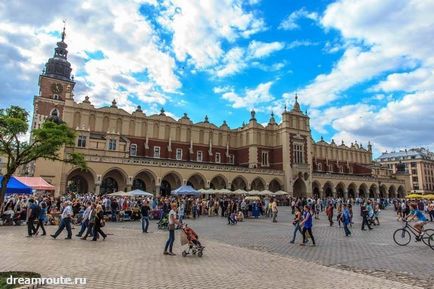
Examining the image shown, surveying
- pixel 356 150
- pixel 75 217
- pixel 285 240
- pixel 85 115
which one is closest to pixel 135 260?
pixel 285 240

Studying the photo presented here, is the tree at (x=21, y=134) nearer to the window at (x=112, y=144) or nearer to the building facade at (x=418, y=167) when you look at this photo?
the window at (x=112, y=144)

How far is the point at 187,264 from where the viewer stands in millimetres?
8992

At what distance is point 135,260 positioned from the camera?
9203 mm

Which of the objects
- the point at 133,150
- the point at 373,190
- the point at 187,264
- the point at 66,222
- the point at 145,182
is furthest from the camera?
the point at 373,190

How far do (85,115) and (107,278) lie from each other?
37536 mm

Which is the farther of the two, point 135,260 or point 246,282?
point 135,260

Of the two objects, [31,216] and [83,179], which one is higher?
[83,179]

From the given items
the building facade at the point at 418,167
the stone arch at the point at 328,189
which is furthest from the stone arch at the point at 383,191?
A: the building facade at the point at 418,167

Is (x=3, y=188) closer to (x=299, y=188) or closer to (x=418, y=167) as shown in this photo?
(x=299, y=188)

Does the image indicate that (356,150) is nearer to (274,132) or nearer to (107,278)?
(274,132)

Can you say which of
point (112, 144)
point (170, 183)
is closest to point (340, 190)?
point (170, 183)

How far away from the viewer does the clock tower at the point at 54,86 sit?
159 ft

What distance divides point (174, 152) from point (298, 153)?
19.3 m

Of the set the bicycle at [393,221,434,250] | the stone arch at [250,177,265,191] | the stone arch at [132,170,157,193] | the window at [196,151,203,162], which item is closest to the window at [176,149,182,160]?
the window at [196,151,203,162]
